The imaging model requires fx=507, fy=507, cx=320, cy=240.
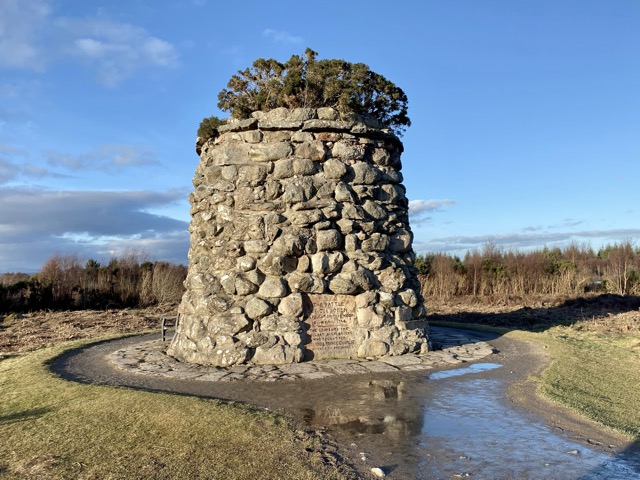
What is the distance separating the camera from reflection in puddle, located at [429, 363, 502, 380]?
7.03 metres

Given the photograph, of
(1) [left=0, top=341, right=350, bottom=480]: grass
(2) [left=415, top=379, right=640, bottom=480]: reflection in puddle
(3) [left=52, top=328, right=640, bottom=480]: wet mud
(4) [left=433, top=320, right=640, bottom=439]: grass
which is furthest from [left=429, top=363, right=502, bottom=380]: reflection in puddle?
(1) [left=0, top=341, right=350, bottom=480]: grass

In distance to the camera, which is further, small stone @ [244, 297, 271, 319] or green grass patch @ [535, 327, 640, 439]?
small stone @ [244, 297, 271, 319]

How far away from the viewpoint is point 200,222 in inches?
353

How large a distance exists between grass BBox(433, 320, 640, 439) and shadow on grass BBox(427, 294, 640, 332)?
6.96 feet

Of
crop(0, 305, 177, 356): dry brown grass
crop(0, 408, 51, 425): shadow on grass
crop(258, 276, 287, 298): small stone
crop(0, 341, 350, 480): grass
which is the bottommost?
crop(0, 305, 177, 356): dry brown grass

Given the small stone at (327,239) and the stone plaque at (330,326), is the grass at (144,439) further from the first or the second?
the small stone at (327,239)

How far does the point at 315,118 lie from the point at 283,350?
3.91m

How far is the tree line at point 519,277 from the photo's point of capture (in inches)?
798

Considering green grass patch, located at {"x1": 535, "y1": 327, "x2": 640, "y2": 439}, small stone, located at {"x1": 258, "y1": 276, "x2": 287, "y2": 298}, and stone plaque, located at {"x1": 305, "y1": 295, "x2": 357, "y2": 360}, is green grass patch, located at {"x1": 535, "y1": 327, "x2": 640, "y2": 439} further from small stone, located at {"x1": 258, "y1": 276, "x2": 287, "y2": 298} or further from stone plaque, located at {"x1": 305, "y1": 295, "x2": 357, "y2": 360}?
small stone, located at {"x1": 258, "y1": 276, "x2": 287, "y2": 298}

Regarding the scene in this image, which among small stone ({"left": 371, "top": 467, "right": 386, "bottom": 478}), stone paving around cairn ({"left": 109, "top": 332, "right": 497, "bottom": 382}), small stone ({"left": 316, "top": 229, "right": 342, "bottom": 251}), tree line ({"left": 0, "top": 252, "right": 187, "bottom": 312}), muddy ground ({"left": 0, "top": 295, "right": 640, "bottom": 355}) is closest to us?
small stone ({"left": 371, "top": 467, "right": 386, "bottom": 478})

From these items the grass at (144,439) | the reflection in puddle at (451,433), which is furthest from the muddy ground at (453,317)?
the reflection in puddle at (451,433)

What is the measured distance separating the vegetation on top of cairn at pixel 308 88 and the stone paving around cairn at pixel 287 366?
4162 mm

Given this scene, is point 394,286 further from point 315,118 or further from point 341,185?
point 315,118

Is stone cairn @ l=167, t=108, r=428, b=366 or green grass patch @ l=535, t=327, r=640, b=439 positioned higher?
stone cairn @ l=167, t=108, r=428, b=366
